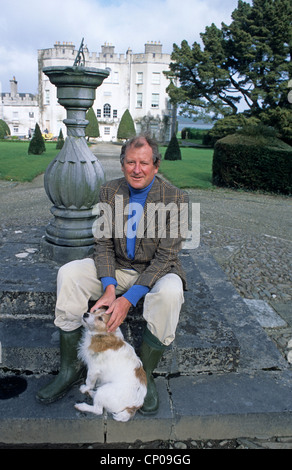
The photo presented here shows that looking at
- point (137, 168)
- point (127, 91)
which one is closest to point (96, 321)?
point (137, 168)

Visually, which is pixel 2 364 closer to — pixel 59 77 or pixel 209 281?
pixel 209 281

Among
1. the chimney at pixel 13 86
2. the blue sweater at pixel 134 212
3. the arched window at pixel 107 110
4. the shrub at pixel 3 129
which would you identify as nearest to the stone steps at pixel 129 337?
the blue sweater at pixel 134 212

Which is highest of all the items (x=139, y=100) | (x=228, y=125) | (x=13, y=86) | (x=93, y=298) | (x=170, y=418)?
(x=13, y=86)

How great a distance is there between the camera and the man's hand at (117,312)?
7.00ft

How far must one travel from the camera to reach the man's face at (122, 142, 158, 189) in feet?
7.86

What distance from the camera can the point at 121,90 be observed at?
44.0 metres

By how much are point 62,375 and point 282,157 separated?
1001cm

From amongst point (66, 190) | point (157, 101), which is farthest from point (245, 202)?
point (157, 101)

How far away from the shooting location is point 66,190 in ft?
10.6

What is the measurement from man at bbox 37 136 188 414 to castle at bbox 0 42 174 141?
41725mm

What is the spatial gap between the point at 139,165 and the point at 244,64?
89.5 feet

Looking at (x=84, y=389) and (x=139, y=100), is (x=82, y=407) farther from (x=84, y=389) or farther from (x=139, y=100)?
(x=139, y=100)

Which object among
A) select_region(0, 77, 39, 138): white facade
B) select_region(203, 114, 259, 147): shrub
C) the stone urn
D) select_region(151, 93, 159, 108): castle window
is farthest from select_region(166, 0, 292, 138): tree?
select_region(0, 77, 39, 138): white facade
